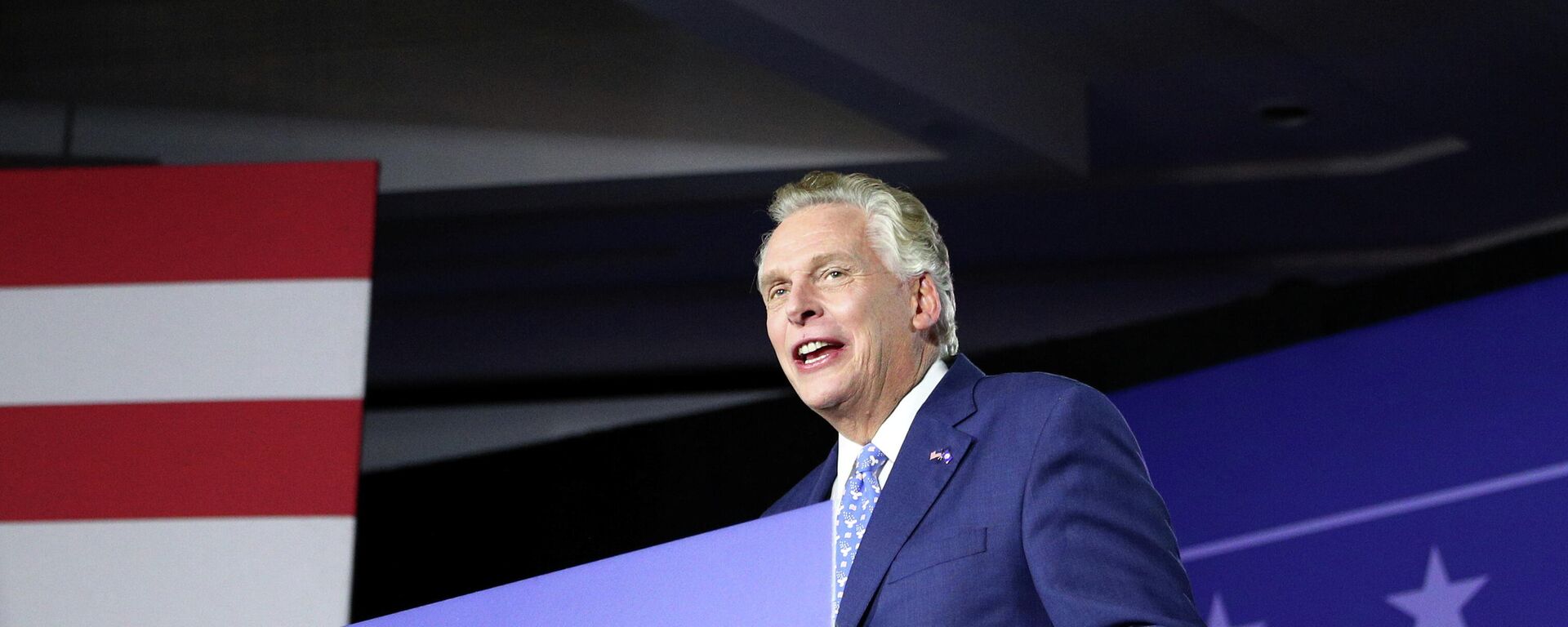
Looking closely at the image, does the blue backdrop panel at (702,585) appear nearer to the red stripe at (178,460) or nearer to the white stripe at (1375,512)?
the red stripe at (178,460)

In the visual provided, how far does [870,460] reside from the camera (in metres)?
1.58

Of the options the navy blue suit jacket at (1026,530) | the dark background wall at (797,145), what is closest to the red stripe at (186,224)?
the dark background wall at (797,145)

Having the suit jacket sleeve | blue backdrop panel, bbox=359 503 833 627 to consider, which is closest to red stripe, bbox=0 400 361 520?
blue backdrop panel, bbox=359 503 833 627

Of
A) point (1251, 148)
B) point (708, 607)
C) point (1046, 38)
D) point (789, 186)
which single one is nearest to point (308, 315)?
point (789, 186)

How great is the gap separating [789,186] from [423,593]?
12.1 feet

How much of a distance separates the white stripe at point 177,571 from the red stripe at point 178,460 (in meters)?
0.03

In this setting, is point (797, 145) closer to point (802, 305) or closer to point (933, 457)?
point (802, 305)

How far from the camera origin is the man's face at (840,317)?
1.62 meters

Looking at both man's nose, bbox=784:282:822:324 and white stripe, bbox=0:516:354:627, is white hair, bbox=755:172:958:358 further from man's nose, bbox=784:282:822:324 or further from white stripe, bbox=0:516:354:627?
white stripe, bbox=0:516:354:627

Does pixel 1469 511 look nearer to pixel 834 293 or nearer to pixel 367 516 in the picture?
pixel 834 293

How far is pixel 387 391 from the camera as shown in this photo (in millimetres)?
6078

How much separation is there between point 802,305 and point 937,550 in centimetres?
33

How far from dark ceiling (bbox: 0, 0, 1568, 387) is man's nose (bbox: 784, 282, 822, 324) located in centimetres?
206

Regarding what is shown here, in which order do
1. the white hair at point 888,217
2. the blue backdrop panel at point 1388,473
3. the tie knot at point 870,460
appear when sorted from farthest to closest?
the blue backdrop panel at point 1388,473, the white hair at point 888,217, the tie knot at point 870,460
